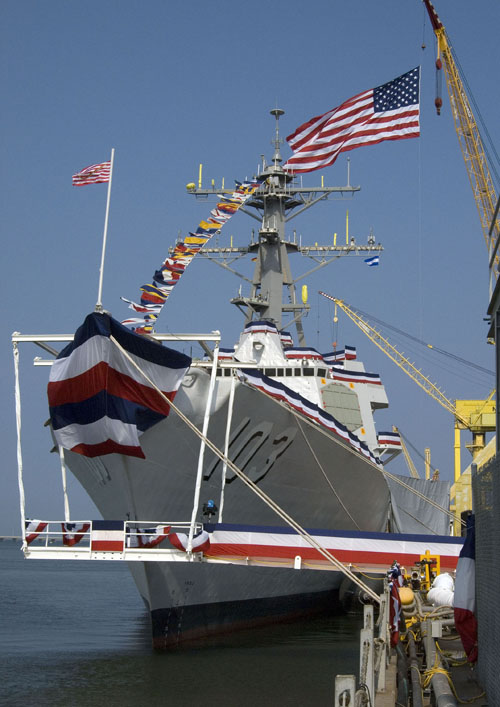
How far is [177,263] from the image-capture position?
20.4m

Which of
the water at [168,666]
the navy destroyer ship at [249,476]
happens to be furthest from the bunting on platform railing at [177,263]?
the water at [168,666]

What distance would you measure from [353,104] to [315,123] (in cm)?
100

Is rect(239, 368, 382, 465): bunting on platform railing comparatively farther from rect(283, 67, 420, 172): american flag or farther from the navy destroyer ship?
rect(283, 67, 420, 172): american flag

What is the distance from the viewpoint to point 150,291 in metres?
19.4

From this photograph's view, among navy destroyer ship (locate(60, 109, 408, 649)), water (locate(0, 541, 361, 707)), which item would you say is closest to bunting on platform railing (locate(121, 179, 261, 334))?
navy destroyer ship (locate(60, 109, 408, 649))

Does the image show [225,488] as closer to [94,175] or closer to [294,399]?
[294,399]

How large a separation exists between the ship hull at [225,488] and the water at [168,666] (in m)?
0.55

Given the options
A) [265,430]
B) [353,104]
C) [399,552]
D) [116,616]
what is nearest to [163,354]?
[265,430]

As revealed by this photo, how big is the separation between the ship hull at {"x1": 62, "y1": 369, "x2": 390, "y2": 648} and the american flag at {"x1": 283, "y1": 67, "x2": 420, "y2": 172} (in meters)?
6.91

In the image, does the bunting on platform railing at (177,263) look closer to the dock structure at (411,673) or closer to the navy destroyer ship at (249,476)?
the navy destroyer ship at (249,476)

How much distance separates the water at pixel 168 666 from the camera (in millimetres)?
12664

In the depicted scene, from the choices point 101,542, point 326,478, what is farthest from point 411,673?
Answer: point 326,478

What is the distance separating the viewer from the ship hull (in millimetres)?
15984

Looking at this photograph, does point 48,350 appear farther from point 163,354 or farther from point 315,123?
point 315,123
